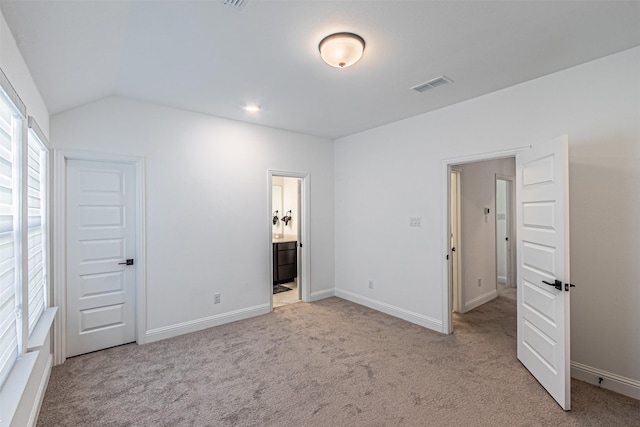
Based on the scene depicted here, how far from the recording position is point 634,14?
1.88 meters

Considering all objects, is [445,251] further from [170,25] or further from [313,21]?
[170,25]

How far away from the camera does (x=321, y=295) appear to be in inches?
191

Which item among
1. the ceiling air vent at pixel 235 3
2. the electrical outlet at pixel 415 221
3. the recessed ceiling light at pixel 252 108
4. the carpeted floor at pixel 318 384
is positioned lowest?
the carpeted floor at pixel 318 384

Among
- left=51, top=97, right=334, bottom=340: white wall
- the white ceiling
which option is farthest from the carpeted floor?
the white ceiling

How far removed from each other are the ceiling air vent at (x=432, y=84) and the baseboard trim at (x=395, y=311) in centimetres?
263

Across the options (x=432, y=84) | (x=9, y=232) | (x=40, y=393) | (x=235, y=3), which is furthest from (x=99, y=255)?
(x=432, y=84)

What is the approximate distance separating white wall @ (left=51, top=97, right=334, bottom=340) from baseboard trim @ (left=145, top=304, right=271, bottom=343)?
1cm

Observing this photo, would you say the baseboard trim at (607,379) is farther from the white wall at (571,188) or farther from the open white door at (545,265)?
the open white door at (545,265)

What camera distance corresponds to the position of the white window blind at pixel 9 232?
1576mm

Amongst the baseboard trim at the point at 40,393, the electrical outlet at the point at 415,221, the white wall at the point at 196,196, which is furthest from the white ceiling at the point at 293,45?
the baseboard trim at the point at 40,393

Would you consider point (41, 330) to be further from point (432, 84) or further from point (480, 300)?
point (480, 300)

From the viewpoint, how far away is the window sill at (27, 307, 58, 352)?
79.7 inches

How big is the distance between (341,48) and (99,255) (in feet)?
10.2

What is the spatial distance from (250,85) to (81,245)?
2341mm
